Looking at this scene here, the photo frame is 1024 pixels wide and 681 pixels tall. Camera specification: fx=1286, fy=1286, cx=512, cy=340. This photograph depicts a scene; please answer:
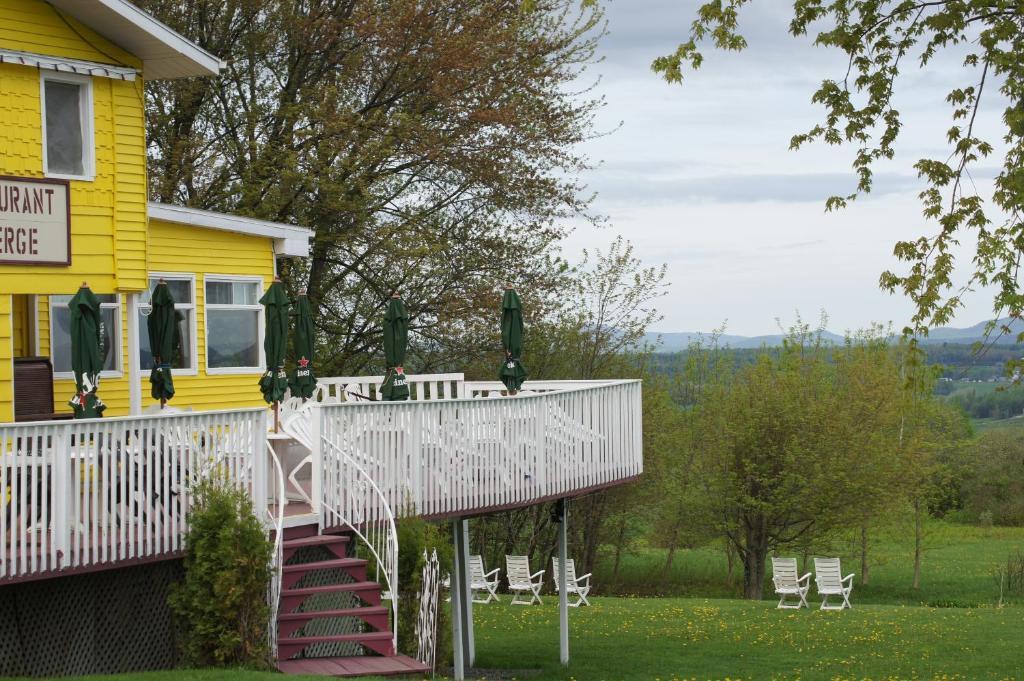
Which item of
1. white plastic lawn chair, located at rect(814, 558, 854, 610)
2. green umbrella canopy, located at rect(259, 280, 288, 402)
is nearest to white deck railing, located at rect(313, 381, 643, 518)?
green umbrella canopy, located at rect(259, 280, 288, 402)

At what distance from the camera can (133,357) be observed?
1571 cm

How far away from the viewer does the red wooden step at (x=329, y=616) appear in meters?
11.8

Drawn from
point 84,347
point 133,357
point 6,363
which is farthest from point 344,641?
point 133,357

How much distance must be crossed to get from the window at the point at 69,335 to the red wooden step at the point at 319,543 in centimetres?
523

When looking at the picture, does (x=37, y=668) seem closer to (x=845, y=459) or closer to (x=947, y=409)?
(x=845, y=459)

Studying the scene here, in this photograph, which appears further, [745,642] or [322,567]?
[745,642]

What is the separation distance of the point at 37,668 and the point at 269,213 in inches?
646

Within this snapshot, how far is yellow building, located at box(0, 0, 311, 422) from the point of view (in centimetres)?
1382

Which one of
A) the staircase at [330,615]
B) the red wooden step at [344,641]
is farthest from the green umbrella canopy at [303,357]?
the red wooden step at [344,641]

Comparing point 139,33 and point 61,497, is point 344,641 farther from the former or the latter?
point 139,33

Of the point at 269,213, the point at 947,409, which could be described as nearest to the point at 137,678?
the point at 269,213

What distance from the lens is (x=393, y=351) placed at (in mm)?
16688

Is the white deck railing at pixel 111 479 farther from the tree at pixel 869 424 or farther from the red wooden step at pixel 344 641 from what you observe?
the tree at pixel 869 424

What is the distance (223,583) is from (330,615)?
1296 mm
